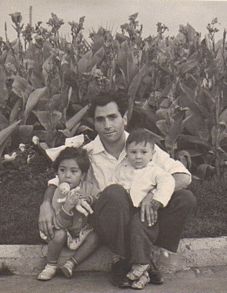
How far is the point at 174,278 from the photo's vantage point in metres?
3.70

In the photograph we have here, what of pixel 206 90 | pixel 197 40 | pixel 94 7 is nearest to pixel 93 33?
pixel 94 7

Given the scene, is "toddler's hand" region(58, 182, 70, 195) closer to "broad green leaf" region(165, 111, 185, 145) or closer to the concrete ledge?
the concrete ledge

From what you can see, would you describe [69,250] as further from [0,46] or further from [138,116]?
[0,46]

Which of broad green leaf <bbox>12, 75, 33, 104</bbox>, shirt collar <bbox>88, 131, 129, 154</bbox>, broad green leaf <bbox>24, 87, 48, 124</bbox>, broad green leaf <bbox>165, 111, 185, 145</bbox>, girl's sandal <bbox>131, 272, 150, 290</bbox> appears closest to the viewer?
girl's sandal <bbox>131, 272, 150, 290</bbox>

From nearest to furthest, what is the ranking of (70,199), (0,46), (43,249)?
(70,199)
(43,249)
(0,46)

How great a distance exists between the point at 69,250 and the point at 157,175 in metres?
0.66

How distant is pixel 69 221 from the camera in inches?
142

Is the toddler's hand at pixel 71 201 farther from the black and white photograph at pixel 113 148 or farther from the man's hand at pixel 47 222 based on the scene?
the man's hand at pixel 47 222

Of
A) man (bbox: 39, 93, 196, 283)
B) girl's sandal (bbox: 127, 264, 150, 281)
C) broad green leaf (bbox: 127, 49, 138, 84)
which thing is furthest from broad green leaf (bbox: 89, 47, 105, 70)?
girl's sandal (bbox: 127, 264, 150, 281)

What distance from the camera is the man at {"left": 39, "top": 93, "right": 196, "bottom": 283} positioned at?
348 cm

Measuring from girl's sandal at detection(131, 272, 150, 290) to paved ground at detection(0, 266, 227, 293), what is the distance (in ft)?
0.08

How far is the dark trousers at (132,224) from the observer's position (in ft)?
11.3

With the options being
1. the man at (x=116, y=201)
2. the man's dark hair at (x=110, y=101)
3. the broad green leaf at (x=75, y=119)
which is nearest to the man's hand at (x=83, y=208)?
the man at (x=116, y=201)

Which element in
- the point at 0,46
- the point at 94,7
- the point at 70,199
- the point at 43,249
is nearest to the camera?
the point at 70,199
